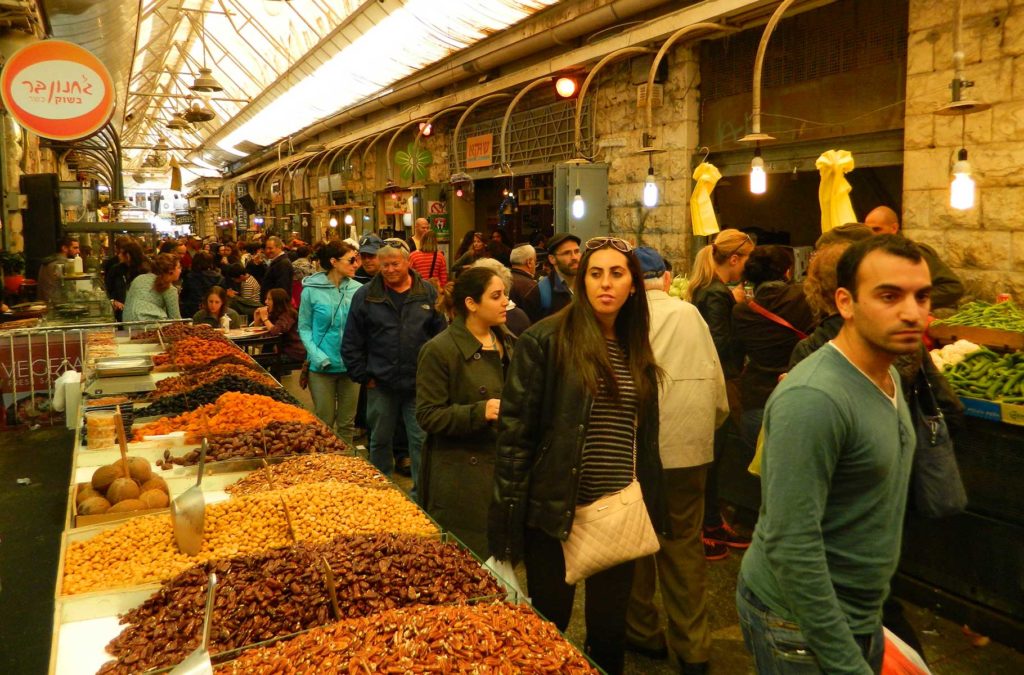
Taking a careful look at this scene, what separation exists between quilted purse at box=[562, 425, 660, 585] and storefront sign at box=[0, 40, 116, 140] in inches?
311

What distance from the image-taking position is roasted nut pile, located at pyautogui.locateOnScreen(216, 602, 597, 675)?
6.93ft

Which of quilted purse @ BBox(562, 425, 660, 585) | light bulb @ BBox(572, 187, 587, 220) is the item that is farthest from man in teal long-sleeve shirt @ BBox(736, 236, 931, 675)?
light bulb @ BBox(572, 187, 587, 220)

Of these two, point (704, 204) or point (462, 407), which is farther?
point (704, 204)

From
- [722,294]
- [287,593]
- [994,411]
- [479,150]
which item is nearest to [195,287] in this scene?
[479,150]

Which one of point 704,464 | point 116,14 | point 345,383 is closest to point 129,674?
point 704,464

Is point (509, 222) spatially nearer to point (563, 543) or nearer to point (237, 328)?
point (237, 328)

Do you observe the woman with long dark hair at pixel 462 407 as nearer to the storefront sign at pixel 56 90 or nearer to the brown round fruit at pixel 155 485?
the brown round fruit at pixel 155 485

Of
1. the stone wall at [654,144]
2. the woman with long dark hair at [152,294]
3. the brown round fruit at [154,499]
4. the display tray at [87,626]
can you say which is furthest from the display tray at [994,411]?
the woman with long dark hair at [152,294]

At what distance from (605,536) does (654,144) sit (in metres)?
6.96

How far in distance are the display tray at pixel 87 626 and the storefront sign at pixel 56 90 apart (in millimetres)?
7161

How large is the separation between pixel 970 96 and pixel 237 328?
8.15 metres

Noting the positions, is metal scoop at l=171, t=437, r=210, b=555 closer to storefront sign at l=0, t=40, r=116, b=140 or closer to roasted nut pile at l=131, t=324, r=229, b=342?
roasted nut pile at l=131, t=324, r=229, b=342

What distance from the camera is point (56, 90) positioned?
8.39 meters

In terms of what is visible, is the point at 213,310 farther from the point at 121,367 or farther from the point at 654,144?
the point at 654,144
